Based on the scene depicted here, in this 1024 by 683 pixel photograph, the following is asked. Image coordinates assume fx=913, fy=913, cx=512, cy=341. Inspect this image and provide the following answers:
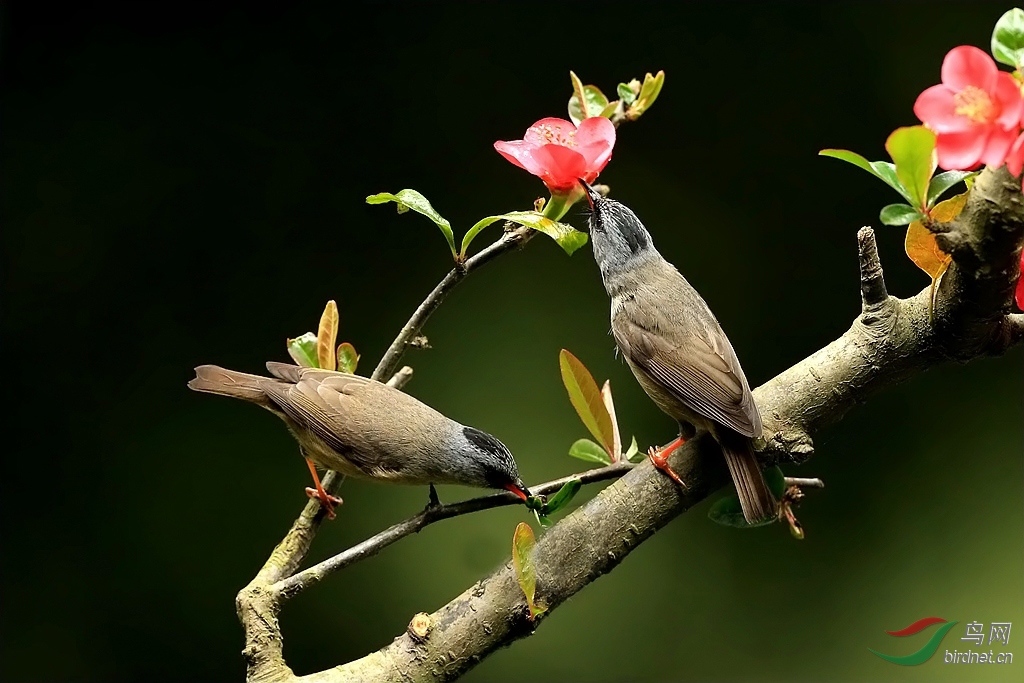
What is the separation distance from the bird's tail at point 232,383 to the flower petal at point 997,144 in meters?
0.94

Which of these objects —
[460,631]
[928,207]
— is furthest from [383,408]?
[928,207]

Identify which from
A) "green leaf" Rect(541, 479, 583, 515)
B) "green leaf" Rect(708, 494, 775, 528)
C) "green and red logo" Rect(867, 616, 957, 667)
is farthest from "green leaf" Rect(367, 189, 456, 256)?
"green and red logo" Rect(867, 616, 957, 667)

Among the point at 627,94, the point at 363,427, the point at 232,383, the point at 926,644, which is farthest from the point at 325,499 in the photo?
the point at 926,644

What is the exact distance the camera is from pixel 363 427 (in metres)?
1.24

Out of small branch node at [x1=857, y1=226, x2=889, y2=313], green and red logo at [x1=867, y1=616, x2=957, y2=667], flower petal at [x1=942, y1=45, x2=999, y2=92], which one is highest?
flower petal at [x1=942, y1=45, x2=999, y2=92]

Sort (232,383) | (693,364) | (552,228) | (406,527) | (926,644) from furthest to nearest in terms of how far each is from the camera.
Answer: (926,644) → (232,383) → (693,364) → (406,527) → (552,228)

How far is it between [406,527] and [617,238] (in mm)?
484

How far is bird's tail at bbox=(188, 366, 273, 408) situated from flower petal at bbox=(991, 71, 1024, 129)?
95 cm

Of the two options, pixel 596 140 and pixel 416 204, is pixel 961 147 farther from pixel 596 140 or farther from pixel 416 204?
pixel 416 204

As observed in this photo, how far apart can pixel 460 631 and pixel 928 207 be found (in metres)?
0.59

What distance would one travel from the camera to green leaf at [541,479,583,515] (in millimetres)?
896

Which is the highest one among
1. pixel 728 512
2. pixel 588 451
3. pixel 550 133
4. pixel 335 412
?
pixel 550 133

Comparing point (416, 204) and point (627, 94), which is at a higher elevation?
point (627, 94)

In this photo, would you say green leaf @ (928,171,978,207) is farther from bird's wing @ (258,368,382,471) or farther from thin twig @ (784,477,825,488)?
bird's wing @ (258,368,382,471)
